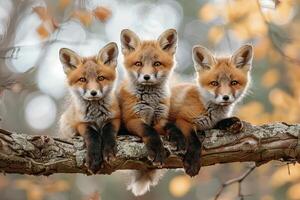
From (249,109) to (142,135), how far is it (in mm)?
6027

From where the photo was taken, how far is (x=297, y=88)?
11945 millimetres

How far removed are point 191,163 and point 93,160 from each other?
3.57 feet

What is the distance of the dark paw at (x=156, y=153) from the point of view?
5895 mm

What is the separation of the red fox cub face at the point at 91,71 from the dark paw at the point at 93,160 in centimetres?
101

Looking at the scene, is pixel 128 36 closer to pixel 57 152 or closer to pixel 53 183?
pixel 57 152

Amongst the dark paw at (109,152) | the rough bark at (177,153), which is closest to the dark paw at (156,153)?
the rough bark at (177,153)

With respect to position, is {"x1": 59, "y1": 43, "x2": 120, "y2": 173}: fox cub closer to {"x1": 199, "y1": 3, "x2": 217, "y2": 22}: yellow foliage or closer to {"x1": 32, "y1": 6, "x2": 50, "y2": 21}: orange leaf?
{"x1": 32, "y1": 6, "x2": 50, "y2": 21}: orange leaf

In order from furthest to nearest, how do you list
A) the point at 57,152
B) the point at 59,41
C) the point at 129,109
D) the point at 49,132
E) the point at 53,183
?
the point at 49,132 < the point at 53,183 < the point at 59,41 < the point at 129,109 < the point at 57,152

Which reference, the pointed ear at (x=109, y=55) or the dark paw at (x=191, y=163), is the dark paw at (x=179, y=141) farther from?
the pointed ear at (x=109, y=55)

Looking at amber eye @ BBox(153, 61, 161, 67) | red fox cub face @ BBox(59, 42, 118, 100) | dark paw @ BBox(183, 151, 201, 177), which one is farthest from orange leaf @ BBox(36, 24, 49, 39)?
dark paw @ BBox(183, 151, 201, 177)

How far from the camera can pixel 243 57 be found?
7082mm

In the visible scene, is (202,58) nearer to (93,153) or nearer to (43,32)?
(93,153)

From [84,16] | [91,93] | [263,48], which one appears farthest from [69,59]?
[263,48]

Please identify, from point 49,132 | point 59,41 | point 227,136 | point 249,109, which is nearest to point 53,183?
point 59,41
